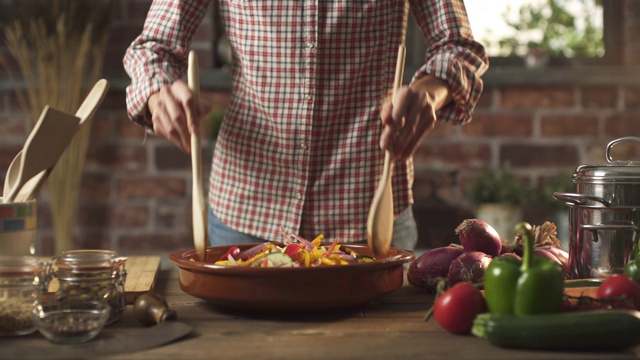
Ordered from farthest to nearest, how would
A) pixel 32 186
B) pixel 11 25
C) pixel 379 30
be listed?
1. pixel 11 25
2. pixel 379 30
3. pixel 32 186

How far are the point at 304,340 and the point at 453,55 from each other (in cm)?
68

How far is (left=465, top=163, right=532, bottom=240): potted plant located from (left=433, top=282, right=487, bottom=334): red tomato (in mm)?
1747

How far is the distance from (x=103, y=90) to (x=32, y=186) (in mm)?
184

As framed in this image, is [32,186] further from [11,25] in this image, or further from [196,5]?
[11,25]

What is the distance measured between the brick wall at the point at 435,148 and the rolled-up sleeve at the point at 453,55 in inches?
50.1

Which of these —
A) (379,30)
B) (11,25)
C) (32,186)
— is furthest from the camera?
(11,25)

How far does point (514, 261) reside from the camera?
894 millimetres

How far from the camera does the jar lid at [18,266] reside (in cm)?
92

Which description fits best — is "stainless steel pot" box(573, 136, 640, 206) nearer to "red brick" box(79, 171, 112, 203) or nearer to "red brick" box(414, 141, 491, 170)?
"red brick" box(414, 141, 491, 170)

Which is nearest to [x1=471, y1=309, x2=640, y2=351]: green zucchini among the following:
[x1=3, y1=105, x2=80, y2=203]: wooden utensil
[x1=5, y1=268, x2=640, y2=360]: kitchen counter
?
[x1=5, y1=268, x2=640, y2=360]: kitchen counter

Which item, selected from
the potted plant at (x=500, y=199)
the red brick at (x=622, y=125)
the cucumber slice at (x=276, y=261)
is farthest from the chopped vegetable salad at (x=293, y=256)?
the red brick at (x=622, y=125)

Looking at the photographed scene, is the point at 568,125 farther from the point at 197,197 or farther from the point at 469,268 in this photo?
the point at 197,197

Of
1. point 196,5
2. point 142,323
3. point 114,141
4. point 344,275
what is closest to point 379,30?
point 196,5

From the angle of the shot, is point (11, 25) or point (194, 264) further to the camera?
point (11, 25)
